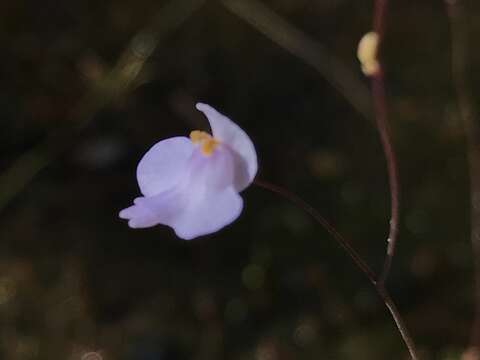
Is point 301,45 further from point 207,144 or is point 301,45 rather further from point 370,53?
point 207,144

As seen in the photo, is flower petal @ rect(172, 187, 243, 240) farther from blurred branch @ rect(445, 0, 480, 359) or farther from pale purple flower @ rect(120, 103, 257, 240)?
blurred branch @ rect(445, 0, 480, 359)

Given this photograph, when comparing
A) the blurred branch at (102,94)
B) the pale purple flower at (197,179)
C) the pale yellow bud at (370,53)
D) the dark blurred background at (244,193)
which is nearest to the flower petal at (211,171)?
the pale purple flower at (197,179)

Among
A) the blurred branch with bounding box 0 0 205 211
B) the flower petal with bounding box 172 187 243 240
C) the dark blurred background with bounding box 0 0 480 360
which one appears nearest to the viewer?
the flower petal with bounding box 172 187 243 240

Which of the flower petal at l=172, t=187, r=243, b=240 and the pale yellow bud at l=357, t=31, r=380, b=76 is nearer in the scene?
the flower petal at l=172, t=187, r=243, b=240

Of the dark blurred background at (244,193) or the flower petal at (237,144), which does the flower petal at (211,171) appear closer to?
the flower petal at (237,144)

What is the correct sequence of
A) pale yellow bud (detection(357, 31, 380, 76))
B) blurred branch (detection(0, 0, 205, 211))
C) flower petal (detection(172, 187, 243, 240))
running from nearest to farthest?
flower petal (detection(172, 187, 243, 240)) → pale yellow bud (detection(357, 31, 380, 76)) → blurred branch (detection(0, 0, 205, 211))

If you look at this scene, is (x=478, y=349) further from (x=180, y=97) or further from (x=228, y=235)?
(x=180, y=97)

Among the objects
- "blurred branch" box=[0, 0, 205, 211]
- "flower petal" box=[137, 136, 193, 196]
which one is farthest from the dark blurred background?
"flower petal" box=[137, 136, 193, 196]

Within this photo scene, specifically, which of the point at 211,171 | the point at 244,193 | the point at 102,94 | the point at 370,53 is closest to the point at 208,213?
the point at 211,171

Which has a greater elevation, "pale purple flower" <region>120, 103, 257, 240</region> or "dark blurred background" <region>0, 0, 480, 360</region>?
"pale purple flower" <region>120, 103, 257, 240</region>
